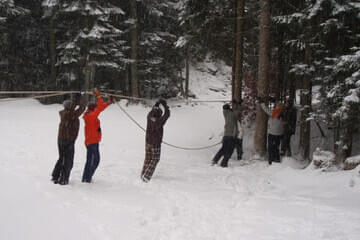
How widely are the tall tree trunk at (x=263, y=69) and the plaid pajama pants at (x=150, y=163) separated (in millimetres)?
3686

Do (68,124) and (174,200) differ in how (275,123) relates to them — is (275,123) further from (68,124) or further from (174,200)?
(68,124)

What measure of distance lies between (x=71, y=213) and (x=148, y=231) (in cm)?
132

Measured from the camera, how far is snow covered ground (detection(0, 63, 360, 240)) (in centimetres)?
418

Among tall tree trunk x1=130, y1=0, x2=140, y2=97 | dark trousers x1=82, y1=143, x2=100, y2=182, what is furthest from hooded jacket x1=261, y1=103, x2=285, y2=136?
tall tree trunk x1=130, y1=0, x2=140, y2=97

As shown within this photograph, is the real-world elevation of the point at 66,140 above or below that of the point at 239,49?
below

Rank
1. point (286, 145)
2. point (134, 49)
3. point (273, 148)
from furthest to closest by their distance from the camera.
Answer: point (134, 49), point (286, 145), point (273, 148)

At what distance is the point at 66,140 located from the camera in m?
6.18

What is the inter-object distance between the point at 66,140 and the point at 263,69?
5.96 m

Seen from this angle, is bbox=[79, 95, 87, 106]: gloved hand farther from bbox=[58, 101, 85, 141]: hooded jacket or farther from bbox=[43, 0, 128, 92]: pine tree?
bbox=[43, 0, 128, 92]: pine tree

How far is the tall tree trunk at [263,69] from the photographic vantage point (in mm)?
8734

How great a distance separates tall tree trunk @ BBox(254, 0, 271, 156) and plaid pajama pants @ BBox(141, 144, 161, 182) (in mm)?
3686

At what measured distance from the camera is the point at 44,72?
21.3m

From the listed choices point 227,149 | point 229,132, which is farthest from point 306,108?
point 227,149

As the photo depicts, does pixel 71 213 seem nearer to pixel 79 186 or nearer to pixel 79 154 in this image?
pixel 79 186
